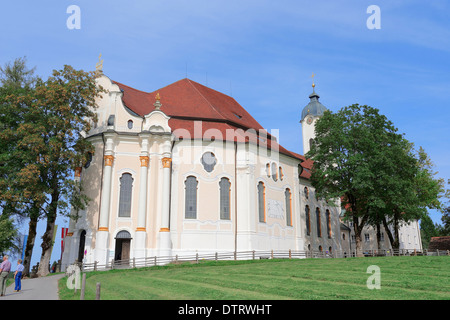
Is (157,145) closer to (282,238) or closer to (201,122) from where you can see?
(201,122)

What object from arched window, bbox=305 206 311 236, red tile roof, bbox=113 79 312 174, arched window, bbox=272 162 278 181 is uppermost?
red tile roof, bbox=113 79 312 174

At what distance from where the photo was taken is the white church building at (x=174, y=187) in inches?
1199

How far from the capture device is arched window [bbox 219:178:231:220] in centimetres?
3244

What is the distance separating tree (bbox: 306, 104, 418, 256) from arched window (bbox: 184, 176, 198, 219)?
12.2m

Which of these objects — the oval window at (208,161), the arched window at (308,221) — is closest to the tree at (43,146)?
the oval window at (208,161)

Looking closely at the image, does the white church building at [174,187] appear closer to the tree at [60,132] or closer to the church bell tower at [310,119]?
the tree at [60,132]

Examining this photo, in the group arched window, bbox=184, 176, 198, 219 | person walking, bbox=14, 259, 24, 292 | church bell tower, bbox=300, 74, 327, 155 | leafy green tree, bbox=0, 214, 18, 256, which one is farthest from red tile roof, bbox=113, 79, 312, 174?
church bell tower, bbox=300, 74, 327, 155

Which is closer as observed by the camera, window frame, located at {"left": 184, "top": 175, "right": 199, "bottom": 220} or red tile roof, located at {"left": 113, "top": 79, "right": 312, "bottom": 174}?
window frame, located at {"left": 184, "top": 175, "right": 199, "bottom": 220}

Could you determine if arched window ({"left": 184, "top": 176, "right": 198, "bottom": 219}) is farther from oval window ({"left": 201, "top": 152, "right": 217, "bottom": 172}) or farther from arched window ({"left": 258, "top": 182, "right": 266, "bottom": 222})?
arched window ({"left": 258, "top": 182, "right": 266, "bottom": 222})

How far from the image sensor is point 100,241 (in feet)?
94.7

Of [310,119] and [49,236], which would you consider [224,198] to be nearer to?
[49,236]

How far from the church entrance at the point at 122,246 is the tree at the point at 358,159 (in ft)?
59.7
